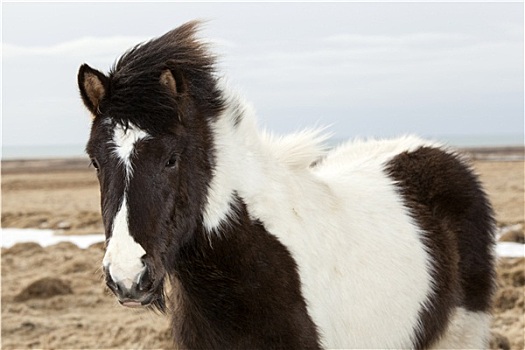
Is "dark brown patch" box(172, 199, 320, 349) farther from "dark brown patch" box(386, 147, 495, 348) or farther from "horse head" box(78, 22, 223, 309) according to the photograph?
"dark brown patch" box(386, 147, 495, 348)

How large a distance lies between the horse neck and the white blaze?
474 mm

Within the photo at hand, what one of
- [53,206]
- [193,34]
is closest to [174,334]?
[193,34]

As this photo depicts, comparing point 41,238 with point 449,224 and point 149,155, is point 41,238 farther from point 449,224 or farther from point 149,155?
point 149,155

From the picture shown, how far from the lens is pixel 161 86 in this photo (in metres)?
3.34

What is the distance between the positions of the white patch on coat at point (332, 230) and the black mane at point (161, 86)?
197 mm

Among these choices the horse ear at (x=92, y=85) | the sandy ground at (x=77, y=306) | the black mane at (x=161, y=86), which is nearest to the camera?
the black mane at (x=161, y=86)

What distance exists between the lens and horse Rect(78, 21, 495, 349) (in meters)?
3.15

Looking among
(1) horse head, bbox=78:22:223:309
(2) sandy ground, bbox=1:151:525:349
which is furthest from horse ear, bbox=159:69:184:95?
(2) sandy ground, bbox=1:151:525:349

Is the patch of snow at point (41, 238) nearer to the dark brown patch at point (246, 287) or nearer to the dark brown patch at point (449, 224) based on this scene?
the dark brown patch at point (449, 224)

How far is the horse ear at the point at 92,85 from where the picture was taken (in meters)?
3.39

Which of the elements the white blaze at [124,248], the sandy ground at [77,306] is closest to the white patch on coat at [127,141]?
the white blaze at [124,248]

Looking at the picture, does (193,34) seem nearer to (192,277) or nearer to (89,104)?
(89,104)

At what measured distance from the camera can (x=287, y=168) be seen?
381cm

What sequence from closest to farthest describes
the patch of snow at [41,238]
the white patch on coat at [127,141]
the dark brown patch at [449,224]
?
1. the white patch on coat at [127,141]
2. the dark brown patch at [449,224]
3. the patch of snow at [41,238]
